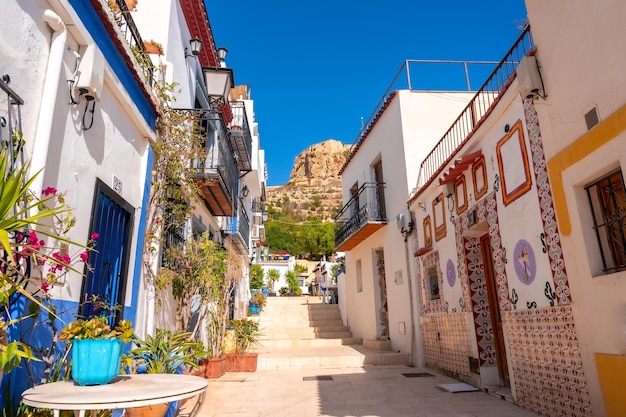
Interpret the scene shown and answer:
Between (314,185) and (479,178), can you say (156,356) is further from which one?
(314,185)

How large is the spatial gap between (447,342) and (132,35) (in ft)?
23.6

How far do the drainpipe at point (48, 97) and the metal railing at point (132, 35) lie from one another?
4.68ft

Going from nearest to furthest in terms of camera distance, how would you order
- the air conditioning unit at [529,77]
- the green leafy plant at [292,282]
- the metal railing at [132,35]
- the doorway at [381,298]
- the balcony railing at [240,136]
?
the air conditioning unit at [529,77] < the metal railing at [132,35] < the balcony railing at [240,136] < the doorway at [381,298] < the green leafy plant at [292,282]

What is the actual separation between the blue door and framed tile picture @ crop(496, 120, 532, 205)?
4956 millimetres

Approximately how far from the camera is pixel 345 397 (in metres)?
5.80

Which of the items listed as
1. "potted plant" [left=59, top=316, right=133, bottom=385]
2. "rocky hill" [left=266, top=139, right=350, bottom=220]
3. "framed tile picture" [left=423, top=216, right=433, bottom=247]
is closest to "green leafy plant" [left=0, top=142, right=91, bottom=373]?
"potted plant" [left=59, top=316, right=133, bottom=385]

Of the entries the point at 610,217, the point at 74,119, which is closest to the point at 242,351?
the point at 74,119

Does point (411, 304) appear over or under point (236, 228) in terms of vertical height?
under

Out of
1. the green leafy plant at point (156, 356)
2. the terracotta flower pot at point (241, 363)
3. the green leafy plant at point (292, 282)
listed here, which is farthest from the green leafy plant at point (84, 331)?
the green leafy plant at point (292, 282)

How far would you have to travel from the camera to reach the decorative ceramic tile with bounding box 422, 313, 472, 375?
6.65m

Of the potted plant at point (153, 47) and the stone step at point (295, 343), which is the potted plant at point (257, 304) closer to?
the stone step at point (295, 343)

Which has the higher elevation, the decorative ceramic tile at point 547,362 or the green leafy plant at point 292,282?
the green leafy plant at point 292,282

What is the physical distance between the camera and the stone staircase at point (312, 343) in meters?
9.07

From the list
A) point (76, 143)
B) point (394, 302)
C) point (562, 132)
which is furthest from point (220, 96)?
point (394, 302)
